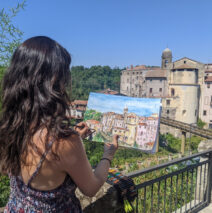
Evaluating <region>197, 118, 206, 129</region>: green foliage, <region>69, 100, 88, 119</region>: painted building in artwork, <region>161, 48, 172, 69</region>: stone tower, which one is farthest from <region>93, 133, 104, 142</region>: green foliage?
<region>197, 118, 206, 129</region>: green foliage

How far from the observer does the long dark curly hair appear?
3.25ft

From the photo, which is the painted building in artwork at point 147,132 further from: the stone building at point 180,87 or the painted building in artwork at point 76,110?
the stone building at point 180,87

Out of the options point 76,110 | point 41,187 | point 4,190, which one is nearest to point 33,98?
point 41,187

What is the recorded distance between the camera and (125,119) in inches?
108

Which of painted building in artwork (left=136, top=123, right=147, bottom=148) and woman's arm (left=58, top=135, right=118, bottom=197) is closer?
woman's arm (left=58, top=135, right=118, bottom=197)

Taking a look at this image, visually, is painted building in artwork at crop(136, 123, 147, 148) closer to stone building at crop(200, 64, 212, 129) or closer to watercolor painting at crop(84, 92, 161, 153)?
watercolor painting at crop(84, 92, 161, 153)

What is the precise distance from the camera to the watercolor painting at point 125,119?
8.61 ft

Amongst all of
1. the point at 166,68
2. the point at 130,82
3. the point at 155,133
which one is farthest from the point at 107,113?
Result: the point at 130,82

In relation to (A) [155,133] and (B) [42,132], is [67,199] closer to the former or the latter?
(B) [42,132]

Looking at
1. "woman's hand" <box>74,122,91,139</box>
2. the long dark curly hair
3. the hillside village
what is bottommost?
the hillside village

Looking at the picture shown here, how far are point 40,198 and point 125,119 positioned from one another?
6.00 feet

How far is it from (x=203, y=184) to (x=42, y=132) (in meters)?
3.32

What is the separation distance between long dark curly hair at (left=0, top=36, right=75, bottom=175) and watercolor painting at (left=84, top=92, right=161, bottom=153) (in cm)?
157

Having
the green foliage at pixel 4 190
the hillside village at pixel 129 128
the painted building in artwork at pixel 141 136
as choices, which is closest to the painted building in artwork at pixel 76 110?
the hillside village at pixel 129 128
